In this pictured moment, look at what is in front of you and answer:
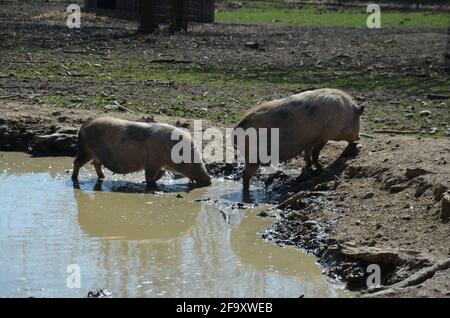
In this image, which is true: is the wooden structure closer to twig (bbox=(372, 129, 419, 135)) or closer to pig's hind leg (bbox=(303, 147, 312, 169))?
twig (bbox=(372, 129, 419, 135))

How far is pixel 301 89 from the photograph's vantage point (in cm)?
1644

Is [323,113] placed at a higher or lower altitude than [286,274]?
higher

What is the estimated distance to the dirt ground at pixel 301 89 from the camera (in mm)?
8852

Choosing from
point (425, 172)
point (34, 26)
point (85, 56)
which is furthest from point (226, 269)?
point (34, 26)

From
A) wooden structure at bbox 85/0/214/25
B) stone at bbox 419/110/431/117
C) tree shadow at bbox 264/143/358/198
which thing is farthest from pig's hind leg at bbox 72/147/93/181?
wooden structure at bbox 85/0/214/25

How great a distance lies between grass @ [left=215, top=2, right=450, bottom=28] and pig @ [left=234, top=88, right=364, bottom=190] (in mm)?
19572

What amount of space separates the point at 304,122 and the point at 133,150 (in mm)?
1885

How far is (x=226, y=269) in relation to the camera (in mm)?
8516

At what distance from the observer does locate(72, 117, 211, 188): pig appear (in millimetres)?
11734

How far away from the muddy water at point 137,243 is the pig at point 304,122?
24.0 inches

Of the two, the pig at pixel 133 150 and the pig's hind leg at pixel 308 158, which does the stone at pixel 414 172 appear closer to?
the pig's hind leg at pixel 308 158

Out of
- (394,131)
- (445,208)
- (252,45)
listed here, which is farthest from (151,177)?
(252,45)
